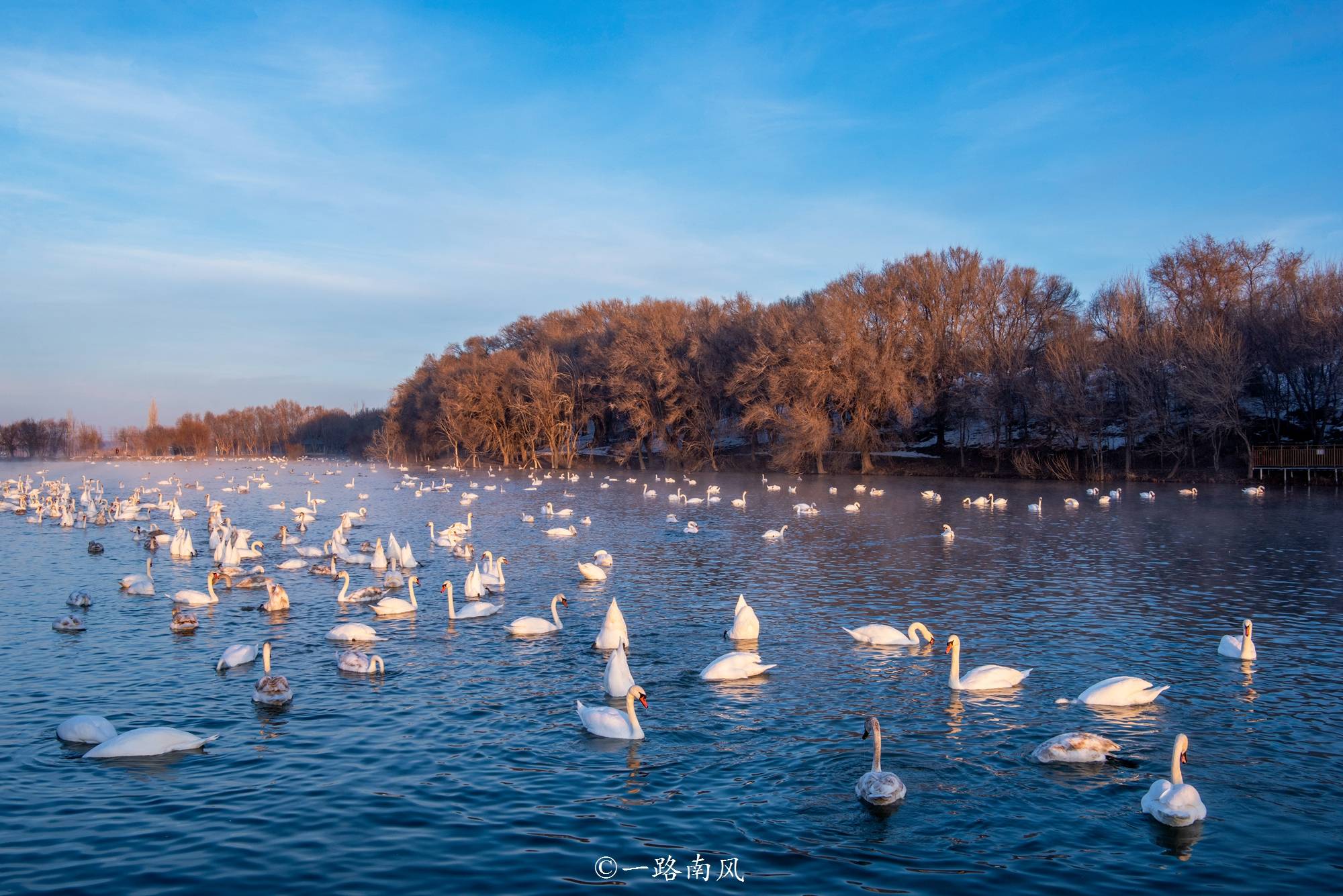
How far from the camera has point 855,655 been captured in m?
13.6

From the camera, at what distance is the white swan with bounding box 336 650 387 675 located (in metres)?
12.5

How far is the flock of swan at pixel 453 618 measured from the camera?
913 cm

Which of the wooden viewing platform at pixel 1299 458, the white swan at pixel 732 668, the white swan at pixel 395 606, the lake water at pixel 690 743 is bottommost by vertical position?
the lake water at pixel 690 743

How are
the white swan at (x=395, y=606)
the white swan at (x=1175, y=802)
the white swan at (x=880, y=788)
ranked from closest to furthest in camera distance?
the white swan at (x=1175, y=802)
the white swan at (x=880, y=788)
the white swan at (x=395, y=606)

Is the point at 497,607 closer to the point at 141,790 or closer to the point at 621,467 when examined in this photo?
the point at 141,790

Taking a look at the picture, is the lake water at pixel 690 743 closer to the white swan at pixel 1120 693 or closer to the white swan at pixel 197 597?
the white swan at pixel 1120 693

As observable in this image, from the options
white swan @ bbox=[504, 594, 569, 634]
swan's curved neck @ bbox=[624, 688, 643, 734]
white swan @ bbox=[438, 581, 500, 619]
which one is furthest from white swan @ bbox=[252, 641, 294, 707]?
white swan @ bbox=[438, 581, 500, 619]

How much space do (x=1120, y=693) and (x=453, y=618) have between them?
35.5 feet

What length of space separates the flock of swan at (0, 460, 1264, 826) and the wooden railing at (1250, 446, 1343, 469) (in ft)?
57.3

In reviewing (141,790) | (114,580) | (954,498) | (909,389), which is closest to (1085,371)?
(909,389)

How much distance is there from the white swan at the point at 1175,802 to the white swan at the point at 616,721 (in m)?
4.90

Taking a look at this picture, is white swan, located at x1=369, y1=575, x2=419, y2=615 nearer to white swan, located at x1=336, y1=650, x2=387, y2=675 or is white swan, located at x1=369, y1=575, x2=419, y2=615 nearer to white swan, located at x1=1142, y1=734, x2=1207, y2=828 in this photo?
white swan, located at x1=336, y1=650, x2=387, y2=675

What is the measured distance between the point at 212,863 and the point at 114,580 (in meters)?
15.8

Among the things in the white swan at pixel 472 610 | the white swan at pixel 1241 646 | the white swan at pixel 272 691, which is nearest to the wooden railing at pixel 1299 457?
the white swan at pixel 1241 646
